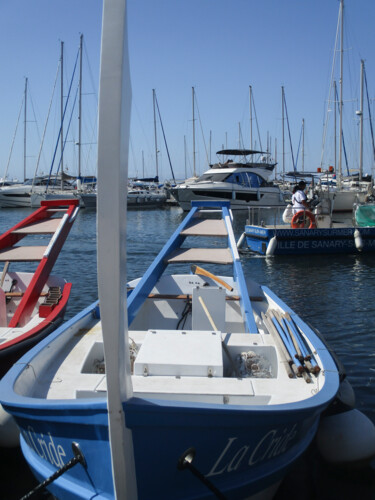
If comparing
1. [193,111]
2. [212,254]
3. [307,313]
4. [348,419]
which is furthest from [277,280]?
[193,111]

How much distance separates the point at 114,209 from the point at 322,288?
12460 mm

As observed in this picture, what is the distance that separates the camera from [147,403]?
3.16 meters

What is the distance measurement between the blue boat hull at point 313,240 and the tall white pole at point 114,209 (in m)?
16.6

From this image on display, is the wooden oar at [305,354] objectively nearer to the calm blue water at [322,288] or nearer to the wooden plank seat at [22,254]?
the calm blue water at [322,288]

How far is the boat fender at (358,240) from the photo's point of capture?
1948 centimetres

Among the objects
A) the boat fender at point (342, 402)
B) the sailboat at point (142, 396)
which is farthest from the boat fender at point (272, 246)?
the sailboat at point (142, 396)

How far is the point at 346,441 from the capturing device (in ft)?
17.3

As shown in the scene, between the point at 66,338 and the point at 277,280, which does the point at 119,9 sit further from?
the point at 277,280

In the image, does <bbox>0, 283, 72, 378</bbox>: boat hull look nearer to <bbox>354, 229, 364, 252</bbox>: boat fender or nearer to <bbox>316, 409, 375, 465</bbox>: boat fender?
<bbox>316, 409, 375, 465</bbox>: boat fender

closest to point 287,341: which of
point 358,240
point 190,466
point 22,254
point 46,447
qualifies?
point 190,466

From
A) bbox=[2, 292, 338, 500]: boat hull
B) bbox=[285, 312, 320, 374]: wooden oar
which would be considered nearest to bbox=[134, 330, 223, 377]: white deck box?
bbox=[2, 292, 338, 500]: boat hull

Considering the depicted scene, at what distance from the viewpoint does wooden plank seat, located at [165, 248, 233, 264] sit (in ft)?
24.6

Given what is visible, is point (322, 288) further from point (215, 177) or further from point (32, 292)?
point (215, 177)

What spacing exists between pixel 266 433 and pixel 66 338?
2.67 meters
